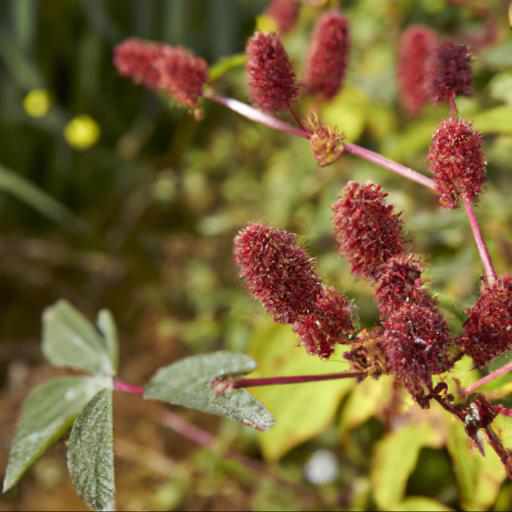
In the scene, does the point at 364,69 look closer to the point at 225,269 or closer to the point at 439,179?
the point at 225,269

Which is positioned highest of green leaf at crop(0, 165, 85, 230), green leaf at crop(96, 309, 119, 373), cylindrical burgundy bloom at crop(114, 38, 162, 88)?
green leaf at crop(0, 165, 85, 230)

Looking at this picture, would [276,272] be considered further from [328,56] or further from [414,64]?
[414,64]

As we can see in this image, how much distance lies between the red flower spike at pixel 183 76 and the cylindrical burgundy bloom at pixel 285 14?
74 centimetres

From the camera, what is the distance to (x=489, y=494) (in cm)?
90

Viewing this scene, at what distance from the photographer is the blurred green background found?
1213 millimetres

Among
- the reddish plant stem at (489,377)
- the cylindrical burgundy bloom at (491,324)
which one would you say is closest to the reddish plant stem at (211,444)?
the reddish plant stem at (489,377)

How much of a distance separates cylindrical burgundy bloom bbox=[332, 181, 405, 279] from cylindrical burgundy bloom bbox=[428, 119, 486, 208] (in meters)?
0.08

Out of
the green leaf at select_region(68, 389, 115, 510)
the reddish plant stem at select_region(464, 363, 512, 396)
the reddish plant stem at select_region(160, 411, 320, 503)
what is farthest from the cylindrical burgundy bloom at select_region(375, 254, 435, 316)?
the reddish plant stem at select_region(160, 411, 320, 503)

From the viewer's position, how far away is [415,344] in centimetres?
59

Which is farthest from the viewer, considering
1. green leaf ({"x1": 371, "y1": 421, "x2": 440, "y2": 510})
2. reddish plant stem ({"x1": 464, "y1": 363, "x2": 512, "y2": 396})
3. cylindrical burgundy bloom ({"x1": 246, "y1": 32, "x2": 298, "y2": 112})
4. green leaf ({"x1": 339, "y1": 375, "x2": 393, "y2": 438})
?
green leaf ({"x1": 339, "y1": 375, "x2": 393, "y2": 438})

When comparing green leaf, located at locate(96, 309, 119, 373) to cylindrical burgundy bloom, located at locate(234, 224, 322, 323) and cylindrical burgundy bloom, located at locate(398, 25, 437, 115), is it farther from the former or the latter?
cylindrical burgundy bloom, located at locate(398, 25, 437, 115)

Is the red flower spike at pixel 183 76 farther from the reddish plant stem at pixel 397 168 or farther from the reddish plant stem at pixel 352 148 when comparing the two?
the reddish plant stem at pixel 397 168

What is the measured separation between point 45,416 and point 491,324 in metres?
0.66

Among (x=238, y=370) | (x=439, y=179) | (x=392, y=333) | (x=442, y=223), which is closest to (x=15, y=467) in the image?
(x=238, y=370)
